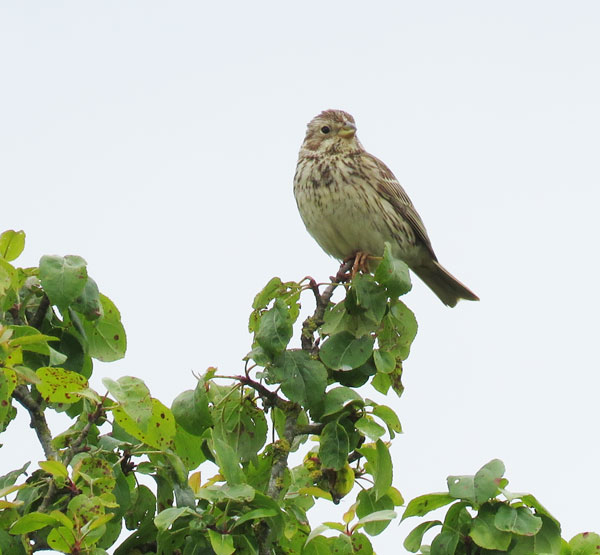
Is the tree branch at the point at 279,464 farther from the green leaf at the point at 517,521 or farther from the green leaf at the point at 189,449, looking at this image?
the green leaf at the point at 517,521

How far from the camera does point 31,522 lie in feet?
8.43

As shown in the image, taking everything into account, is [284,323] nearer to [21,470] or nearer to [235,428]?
[235,428]

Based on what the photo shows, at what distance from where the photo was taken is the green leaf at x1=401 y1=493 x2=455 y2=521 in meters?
2.81

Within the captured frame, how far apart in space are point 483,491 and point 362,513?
0.62m

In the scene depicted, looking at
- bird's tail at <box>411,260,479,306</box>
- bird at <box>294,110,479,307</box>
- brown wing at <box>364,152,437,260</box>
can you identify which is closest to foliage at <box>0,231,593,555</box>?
bird at <box>294,110,479,307</box>

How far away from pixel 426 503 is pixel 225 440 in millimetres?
643

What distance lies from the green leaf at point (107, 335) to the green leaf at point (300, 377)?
50 cm

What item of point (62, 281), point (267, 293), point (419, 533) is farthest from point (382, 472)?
point (62, 281)

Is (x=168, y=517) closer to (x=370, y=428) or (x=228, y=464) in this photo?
(x=228, y=464)

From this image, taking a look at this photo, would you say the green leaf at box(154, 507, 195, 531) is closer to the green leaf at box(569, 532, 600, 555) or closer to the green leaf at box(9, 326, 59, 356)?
the green leaf at box(9, 326, 59, 356)

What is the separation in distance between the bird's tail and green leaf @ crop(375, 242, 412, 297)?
4.05m

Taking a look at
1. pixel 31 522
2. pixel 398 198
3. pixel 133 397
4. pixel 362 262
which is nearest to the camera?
pixel 31 522

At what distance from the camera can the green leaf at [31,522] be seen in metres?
2.56

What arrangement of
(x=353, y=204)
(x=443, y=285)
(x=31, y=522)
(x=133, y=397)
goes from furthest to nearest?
(x=443, y=285), (x=353, y=204), (x=133, y=397), (x=31, y=522)
